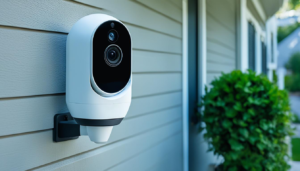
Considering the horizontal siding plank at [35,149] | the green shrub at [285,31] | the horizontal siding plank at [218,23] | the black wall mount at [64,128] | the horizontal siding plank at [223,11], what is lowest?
the horizontal siding plank at [35,149]

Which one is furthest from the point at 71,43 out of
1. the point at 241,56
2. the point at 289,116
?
the point at 241,56

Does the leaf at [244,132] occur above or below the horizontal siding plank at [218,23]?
below

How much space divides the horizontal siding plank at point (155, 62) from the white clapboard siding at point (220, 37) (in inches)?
27.3

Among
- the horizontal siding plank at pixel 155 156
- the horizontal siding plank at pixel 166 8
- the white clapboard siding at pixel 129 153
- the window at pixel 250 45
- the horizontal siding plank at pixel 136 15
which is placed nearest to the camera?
the white clapboard siding at pixel 129 153

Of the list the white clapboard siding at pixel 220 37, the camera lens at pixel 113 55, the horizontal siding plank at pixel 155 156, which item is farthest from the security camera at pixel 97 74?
the white clapboard siding at pixel 220 37

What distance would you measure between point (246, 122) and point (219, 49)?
1.50 m

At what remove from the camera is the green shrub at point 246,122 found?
98.0 inches

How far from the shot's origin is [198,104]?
107 inches

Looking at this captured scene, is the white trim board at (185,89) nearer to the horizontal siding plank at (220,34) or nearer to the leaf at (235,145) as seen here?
the leaf at (235,145)

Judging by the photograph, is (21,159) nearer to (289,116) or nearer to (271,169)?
(271,169)

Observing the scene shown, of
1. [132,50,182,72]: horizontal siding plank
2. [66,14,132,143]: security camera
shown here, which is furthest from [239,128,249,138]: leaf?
[66,14,132,143]: security camera

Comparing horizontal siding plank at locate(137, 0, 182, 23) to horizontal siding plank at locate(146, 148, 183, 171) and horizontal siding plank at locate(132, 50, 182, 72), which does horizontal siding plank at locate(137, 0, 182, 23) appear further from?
horizontal siding plank at locate(146, 148, 183, 171)

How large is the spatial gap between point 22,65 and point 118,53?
1.09 ft

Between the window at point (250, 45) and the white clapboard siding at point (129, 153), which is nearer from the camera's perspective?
the white clapboard siding at point (129, 153)
